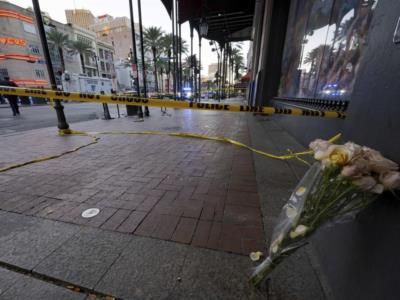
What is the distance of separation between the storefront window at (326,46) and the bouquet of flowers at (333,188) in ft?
7.76

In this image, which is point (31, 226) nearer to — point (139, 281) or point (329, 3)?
point (139, 281)

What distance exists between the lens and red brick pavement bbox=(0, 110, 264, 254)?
1.78 m

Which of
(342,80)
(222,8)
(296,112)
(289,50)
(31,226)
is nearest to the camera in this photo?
(31,226)

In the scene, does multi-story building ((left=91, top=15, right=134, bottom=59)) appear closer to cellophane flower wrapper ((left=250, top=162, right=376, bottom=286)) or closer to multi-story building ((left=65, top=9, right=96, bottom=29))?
multi-story building ((left=65, top=9, right=96, bottom=29))

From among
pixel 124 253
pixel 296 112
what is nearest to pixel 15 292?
pixel 124 253

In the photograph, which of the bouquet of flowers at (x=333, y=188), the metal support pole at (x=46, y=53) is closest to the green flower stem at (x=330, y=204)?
the bouquet of flowers at (x=333, y=188)

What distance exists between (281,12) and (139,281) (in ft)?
28.1

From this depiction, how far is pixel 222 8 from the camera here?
12656 millimetres

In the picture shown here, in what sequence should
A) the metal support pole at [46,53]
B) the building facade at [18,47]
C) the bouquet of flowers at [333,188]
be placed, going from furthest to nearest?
the building facade at [18,47]
the metal support pole at [46,53]
the bouquet of flowers at [333,188]

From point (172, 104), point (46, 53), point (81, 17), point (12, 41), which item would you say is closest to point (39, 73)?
point (12, 41)

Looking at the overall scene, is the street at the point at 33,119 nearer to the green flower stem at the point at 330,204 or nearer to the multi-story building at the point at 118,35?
the green flower stem at the point at 330,204

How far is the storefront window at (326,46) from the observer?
260 centimetres

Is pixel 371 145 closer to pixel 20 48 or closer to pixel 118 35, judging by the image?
pixel 20 48

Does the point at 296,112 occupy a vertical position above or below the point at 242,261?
above
